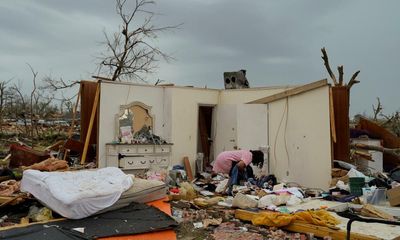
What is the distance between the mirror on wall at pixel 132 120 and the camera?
34.2 feet

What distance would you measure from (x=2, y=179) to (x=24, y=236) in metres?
3.80

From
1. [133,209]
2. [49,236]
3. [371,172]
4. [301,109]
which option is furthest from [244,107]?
[49,236]

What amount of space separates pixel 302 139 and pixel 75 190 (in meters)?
5.83

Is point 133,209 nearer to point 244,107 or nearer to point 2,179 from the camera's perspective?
point 2,179

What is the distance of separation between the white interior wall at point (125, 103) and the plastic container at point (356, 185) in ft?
17.1

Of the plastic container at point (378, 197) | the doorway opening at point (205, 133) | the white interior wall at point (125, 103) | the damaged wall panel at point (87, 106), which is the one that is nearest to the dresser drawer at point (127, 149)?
the white interior wall at point (125, 103)

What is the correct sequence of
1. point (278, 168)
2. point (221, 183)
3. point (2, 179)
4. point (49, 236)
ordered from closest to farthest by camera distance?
1. point (49, 236)
2. point (2, 179)
3. point (221, 183)
4. point (278, 168)

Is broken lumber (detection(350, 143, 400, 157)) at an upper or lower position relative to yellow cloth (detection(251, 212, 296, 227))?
upper

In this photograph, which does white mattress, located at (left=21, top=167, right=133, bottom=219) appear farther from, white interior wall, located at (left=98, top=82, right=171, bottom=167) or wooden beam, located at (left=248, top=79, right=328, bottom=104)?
wooden beam, located at (left=248, top=79, right=328, bottom=104)

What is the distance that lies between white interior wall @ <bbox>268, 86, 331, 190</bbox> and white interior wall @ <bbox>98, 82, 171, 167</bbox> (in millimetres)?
3010

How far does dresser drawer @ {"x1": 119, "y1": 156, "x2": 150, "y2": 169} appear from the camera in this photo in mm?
10141

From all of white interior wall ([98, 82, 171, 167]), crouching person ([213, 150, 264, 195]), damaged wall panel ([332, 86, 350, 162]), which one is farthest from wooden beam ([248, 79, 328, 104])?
white interior wall ([98, 82, 171, 167])

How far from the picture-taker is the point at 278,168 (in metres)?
10.3

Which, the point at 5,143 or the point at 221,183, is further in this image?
the point at 5,143
